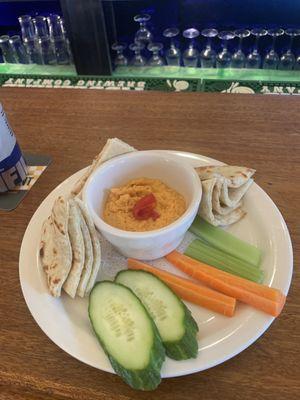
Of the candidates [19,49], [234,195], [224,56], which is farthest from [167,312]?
[19,49]

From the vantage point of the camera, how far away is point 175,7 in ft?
8.10

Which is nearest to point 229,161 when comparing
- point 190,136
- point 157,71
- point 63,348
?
point 190,136

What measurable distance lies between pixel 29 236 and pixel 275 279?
1.69ft

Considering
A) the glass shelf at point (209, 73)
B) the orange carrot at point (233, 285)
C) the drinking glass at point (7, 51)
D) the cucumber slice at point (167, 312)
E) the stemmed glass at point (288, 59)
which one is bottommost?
the glass shelf at point (209, 73)

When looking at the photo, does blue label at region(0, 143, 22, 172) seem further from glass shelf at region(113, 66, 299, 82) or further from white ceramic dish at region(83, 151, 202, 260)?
glass shelf at region(113, 66, 299, 82)

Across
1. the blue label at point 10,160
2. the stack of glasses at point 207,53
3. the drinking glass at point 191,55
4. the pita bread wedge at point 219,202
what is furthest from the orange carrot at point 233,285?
the drinking glass at point 191,55

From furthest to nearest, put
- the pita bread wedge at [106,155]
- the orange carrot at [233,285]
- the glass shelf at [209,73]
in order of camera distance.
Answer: the glass shelf at [209,73] → the pita bread wedge at [106,155] → the orange carrot at [233,285]

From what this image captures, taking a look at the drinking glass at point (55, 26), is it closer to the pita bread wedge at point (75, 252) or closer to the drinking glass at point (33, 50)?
the drinking glass at point (33, 50)

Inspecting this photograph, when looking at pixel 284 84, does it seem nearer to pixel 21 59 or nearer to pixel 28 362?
pixel 21 59

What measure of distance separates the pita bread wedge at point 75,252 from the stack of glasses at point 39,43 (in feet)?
7.02

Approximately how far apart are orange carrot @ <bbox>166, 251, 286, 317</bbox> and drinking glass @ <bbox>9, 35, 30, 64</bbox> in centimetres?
234

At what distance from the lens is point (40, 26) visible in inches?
98.9

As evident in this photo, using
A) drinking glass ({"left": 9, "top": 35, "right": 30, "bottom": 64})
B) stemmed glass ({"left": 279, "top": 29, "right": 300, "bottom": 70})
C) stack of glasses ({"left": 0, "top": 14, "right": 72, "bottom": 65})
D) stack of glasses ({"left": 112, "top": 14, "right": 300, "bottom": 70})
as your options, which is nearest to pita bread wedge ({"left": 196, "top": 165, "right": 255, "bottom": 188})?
stack of glasses ({"left": 112, "top": 14, "right": 300, "bottom": 70})

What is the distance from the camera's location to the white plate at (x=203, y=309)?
2.08 ft
